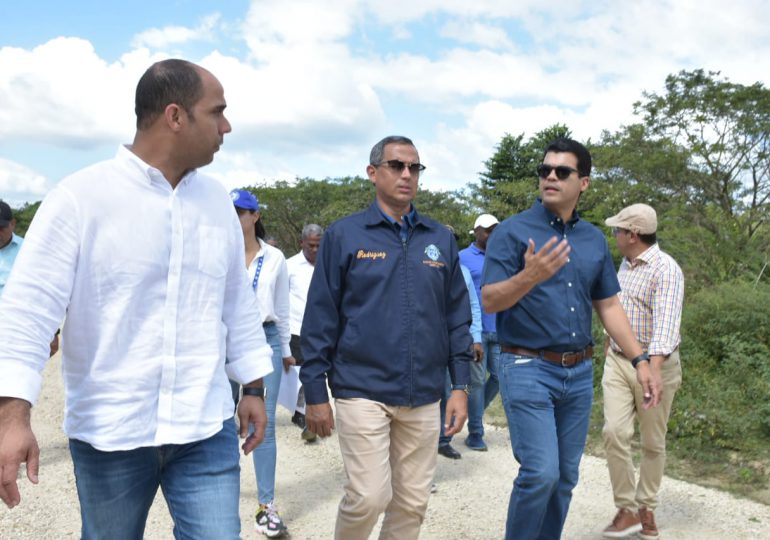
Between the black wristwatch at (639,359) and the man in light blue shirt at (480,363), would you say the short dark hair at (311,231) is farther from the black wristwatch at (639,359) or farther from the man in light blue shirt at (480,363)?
the black wristwatch at (639,359)

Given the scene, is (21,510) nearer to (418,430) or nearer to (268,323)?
(268,323)

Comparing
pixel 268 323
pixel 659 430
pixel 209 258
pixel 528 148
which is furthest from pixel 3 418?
pixel 528 148

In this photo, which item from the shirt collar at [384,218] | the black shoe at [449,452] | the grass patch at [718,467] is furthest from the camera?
the black shoe at [449,452]

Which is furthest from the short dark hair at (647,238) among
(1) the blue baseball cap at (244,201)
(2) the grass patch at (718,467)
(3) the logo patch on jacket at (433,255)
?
(1) the blue baseball cap at (244,201)

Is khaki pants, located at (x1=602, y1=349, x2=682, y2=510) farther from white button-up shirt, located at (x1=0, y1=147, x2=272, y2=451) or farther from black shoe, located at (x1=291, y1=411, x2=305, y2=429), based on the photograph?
black shoe, located at (x1=291, y1=411, x2=305, y2=429)

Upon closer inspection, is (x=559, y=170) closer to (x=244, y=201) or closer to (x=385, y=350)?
(x=385, y=350)

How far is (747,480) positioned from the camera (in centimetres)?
624

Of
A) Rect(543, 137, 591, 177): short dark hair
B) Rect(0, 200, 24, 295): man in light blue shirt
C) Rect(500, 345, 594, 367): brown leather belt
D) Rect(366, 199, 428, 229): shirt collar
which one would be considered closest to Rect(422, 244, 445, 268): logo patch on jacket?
Rect(366, 199, 428, 229): shirt collar

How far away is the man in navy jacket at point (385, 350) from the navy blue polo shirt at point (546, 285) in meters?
→ 0.27

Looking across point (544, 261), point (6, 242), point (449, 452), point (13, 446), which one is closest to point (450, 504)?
point (449, 452)

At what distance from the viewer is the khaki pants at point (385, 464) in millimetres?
3693

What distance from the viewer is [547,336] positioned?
155 inches

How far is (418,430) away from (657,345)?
199 cm

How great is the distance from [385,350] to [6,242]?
13.7 feet
